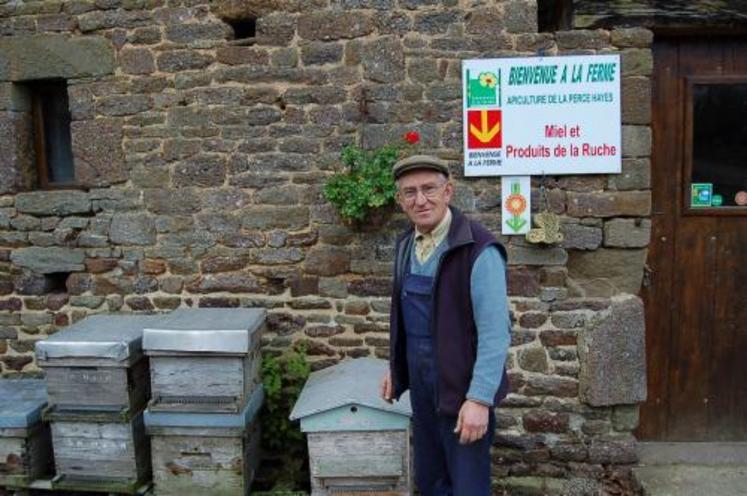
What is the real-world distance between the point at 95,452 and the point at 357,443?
1607 mm

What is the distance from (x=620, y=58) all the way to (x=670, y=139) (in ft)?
2.58

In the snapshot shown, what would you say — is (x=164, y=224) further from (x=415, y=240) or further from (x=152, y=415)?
(x=415, y=240)

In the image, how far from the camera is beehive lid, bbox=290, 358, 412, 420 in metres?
3.31

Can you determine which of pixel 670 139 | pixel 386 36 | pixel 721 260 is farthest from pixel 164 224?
pixel 721 260

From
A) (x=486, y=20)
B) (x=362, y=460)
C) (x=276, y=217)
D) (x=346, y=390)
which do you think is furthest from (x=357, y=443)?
(x=486, y=20)

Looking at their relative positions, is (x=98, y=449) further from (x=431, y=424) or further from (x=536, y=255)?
(x=536, y=255)

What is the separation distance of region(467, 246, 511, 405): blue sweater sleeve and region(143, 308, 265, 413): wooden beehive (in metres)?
1.52

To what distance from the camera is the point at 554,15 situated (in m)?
4.34

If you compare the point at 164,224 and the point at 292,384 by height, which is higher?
the point at 164,224

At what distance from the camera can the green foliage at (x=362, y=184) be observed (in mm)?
3916

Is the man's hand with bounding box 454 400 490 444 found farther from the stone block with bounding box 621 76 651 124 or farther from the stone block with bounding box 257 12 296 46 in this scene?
the stone block with bounding box 257 12 296 46

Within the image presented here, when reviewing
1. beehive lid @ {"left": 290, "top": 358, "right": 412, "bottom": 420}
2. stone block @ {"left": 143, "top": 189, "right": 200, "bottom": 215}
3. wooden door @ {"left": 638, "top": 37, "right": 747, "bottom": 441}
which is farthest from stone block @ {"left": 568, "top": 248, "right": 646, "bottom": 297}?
stone block @ {"left": 143, "top": 189, "right": 200, "bottom": 215}

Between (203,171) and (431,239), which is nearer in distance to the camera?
(431,239)

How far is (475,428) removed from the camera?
2480mm
